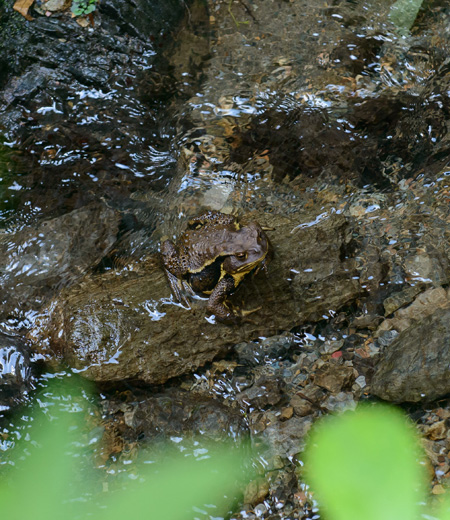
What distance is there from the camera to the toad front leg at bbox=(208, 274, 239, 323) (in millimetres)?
3576

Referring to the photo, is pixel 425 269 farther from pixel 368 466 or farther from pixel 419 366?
pixel 368 466

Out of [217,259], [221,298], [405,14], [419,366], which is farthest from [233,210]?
[405,14]

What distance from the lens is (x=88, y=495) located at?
3.12 meters

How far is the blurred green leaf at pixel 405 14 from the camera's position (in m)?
4.88

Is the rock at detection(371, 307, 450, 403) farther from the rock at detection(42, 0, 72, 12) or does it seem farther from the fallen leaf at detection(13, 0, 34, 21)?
the fallen leaf at detection(13, 0, 34, 21)

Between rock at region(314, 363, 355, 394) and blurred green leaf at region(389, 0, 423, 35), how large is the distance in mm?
3513

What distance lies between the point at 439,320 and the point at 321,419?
1.05 metres

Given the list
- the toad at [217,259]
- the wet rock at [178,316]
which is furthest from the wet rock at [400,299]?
the toad at [217,259]

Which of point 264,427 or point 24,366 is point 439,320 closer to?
point 264,427

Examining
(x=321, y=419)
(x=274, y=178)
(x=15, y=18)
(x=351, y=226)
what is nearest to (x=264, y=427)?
(x=321, y=419)

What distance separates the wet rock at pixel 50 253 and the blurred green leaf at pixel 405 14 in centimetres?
344

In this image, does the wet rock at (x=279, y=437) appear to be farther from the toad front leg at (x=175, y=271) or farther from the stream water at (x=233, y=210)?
the toad front leg at (x=175, y=271)

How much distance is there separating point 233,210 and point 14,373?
2178 millimetres

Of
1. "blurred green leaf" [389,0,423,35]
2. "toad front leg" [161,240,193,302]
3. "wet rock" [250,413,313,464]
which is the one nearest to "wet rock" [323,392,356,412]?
"wet rock" [250,413,313,464]
